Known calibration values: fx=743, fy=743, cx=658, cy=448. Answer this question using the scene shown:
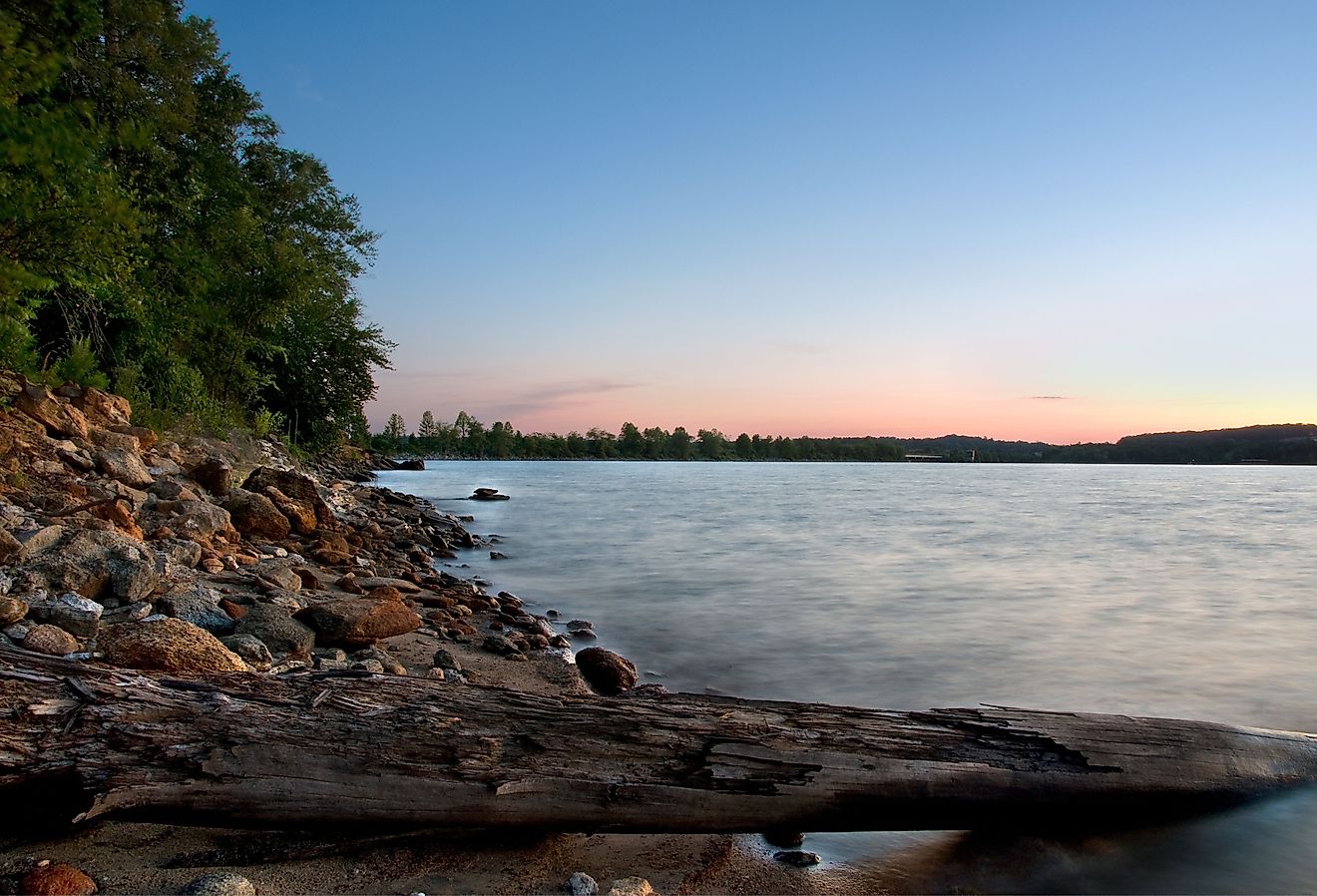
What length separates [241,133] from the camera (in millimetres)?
26812

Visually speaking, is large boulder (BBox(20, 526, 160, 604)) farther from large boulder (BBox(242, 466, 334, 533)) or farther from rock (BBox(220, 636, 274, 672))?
large boulder (BBox(242, 466, 334, 533))

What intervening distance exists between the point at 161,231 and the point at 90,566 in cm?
1603

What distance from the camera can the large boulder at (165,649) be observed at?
3.70 m

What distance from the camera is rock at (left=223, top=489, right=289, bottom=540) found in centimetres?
924

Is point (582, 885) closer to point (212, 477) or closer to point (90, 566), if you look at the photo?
point (90, 566)

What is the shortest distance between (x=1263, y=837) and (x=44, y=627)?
6116 mm

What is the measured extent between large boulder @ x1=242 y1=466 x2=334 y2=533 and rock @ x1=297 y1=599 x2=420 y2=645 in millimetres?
5282

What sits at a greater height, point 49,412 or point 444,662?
point 49,412

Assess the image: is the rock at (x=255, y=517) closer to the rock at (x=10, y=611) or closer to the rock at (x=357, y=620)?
the rock at (x=357, y=620)

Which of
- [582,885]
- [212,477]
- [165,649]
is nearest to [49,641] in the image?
[165,649]

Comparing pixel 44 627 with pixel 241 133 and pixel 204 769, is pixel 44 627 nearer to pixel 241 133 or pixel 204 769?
pixel 204 769

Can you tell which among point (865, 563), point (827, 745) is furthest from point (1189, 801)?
point (865, 563)

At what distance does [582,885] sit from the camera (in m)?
2.72

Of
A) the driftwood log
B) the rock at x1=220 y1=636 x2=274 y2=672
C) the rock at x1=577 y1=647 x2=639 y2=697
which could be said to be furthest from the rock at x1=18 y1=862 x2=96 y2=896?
the rock at x1=577 y1=647 x2=639 y2=697
